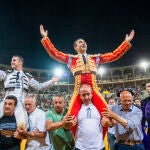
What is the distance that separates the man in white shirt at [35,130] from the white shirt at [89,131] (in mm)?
1208

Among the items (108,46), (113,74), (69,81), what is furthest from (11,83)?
(113,74)

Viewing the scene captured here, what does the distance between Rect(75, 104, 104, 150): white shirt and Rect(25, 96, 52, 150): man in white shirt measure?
3.96 feet

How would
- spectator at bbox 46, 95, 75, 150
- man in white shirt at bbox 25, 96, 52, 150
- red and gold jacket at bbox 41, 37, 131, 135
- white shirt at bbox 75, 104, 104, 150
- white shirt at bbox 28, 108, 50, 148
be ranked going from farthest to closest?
red and gold jacket at bbox 41, 37, 131, 135, spectator at bbox 46, 95, 75, 150, white shirt at bbox 28, 108, 50, 148, man in white shirt at bbox 25, 96, 52, 150, white shirt at bbox 75, 104, 104, 150

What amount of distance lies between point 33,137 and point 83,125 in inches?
53.1

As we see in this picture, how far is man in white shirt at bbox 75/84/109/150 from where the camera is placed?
150 inches

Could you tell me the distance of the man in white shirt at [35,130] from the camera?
16.1 ft

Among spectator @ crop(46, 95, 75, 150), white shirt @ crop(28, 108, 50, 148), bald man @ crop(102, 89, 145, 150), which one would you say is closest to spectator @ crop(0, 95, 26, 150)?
white shirt @ crop(28, 108, 50, 148)

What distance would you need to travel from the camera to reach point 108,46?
4203 centimetres

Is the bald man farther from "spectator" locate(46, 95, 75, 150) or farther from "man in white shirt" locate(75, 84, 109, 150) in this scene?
"spectator" locate(46, 95, 75, 150)

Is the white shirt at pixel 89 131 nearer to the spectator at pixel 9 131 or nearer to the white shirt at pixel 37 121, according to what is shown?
the spectator at pixel 9 131

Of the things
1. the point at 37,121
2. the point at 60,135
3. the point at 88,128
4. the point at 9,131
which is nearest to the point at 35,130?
the point at 37,121

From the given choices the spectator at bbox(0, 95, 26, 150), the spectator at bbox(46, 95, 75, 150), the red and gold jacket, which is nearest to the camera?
the spectator at bbox(0, 95, 26, 150)

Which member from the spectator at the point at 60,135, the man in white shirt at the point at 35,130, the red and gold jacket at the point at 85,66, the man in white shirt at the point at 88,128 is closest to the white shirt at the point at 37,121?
the man in white shirt at the point at 35,130

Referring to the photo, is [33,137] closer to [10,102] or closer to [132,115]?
[10,102]
